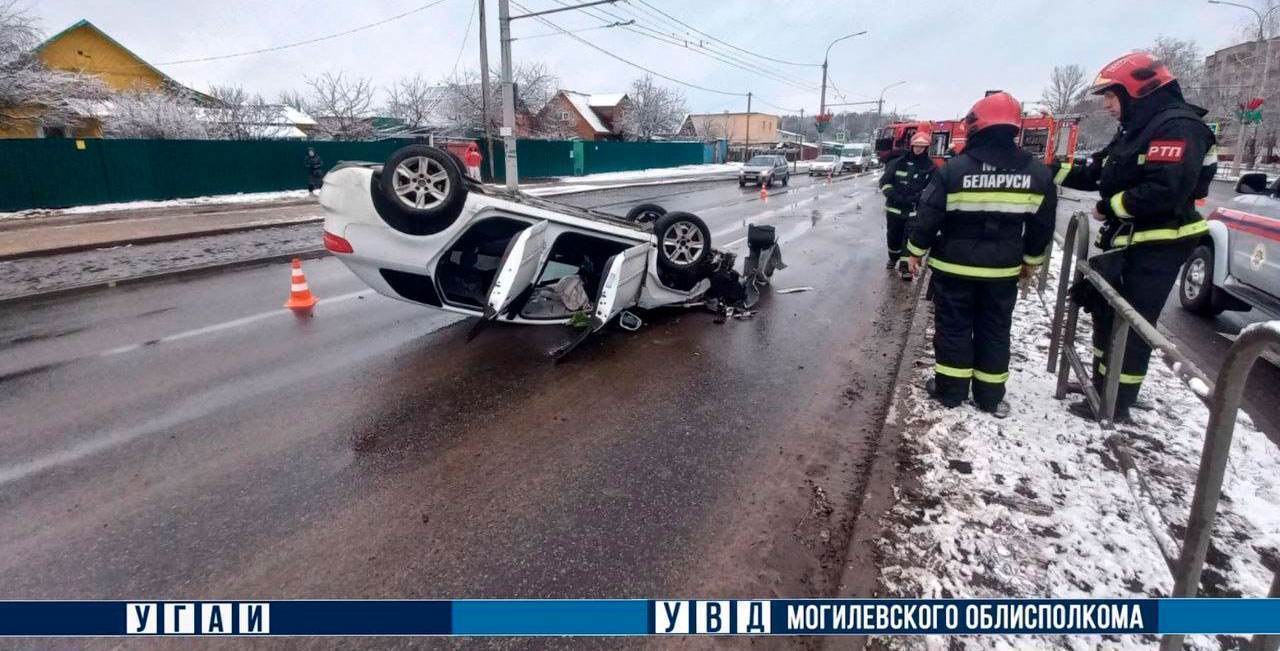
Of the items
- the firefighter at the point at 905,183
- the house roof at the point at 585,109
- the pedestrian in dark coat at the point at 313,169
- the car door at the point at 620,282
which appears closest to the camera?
the car door at the point at 620,282

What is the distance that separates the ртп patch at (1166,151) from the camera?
3.28m

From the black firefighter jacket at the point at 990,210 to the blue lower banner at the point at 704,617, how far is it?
2.49 meters

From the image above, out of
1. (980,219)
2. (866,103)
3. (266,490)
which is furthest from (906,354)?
(866,103)

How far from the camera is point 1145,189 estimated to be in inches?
133

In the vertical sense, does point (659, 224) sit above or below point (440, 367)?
above

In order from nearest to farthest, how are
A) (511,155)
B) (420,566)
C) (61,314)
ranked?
(420,566) < (61,314) < (511,155)

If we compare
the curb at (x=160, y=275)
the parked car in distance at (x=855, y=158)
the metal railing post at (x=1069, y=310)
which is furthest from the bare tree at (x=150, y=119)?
the parked car in distance at (x=855, y=158)

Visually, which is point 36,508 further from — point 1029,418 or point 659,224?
point 1029,418

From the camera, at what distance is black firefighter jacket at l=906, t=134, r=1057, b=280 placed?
12.2 ft

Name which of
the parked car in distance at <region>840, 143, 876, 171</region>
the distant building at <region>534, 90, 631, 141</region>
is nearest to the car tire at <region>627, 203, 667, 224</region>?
the parked car in distance at <region>840, 143, 876, 171</region>

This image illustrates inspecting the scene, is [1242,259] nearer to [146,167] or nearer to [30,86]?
[146,167]

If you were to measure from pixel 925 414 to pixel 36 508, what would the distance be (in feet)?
15.8

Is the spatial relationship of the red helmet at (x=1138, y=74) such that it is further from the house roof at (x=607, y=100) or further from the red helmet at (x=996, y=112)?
the house roof at (x=607, y=100)

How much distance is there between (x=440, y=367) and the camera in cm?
499
